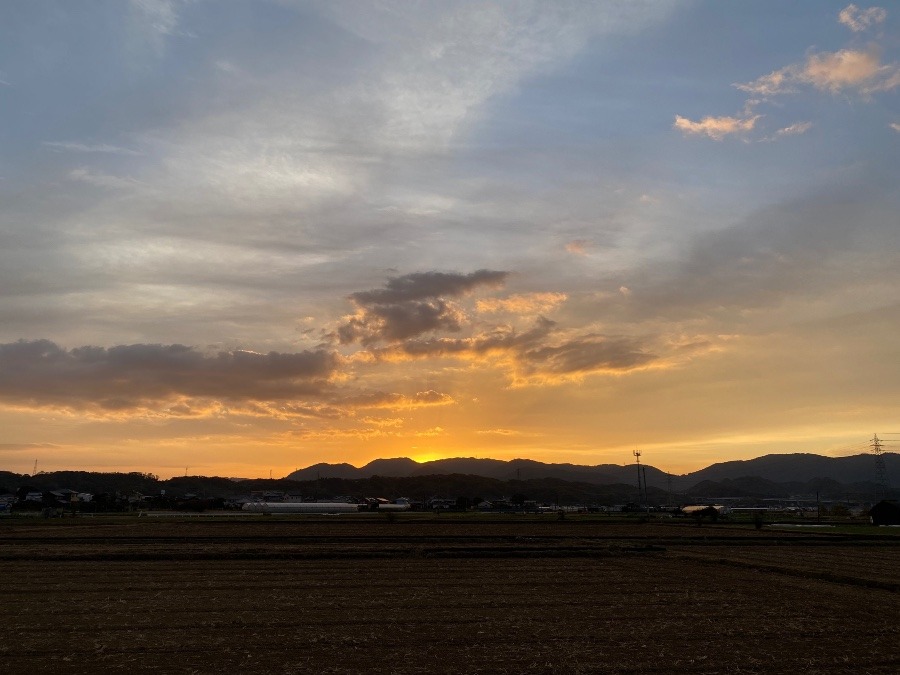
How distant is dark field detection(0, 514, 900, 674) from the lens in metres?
17.5

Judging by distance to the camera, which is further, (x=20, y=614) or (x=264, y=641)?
(x=20, y=614)

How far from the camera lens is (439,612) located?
2328 cm

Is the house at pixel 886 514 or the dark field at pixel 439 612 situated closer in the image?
the dark field at pixel 439 612

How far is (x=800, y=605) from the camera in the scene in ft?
85.7

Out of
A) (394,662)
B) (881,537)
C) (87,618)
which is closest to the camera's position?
(394,662)

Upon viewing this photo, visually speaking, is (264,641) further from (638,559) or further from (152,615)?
(638,559)

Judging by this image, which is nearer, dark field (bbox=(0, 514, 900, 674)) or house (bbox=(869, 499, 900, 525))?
dark field (bbox=(0, 514, 900, 674))

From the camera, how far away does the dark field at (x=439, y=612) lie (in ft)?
57.3

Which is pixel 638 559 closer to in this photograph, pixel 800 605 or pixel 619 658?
pixel 800 605

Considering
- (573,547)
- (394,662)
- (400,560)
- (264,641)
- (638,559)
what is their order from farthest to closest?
(573,547) → (638,559) → (400,560) → (264,641) → (394,662)

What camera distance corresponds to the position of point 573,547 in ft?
159

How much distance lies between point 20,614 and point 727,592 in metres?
26.2

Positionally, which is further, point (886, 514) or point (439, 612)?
point (886, 514)

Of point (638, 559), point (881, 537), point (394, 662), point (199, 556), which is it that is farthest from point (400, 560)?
point (881, 537)
